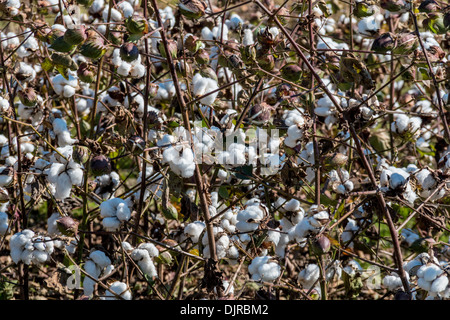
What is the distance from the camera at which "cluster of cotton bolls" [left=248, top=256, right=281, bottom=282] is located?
5.05ft

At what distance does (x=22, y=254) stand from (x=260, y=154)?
0.79 m

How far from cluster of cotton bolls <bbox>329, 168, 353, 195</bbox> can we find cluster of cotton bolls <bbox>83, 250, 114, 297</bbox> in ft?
2.43

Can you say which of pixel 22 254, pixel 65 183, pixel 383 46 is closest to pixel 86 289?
pixel 22 254

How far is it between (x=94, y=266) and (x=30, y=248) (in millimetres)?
197

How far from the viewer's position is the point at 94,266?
1688 mm

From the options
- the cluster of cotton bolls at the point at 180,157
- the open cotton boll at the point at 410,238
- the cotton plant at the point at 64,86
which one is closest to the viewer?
the cluster of cotton bolls at the point at 180,157

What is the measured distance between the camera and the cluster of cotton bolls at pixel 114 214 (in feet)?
5.04

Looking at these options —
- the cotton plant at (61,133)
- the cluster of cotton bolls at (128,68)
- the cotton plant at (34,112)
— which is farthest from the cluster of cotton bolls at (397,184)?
the cotton plant at (34,112)

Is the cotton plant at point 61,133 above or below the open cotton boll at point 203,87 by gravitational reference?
above

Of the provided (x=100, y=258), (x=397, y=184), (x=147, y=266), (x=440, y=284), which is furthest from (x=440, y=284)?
(x=100, y=258)

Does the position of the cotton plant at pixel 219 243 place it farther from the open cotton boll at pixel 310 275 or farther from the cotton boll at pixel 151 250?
the open cotton boll at pixel 310 275

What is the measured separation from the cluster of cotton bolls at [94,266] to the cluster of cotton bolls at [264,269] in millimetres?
462

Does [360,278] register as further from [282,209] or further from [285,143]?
[285,143]

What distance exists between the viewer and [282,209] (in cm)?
182
